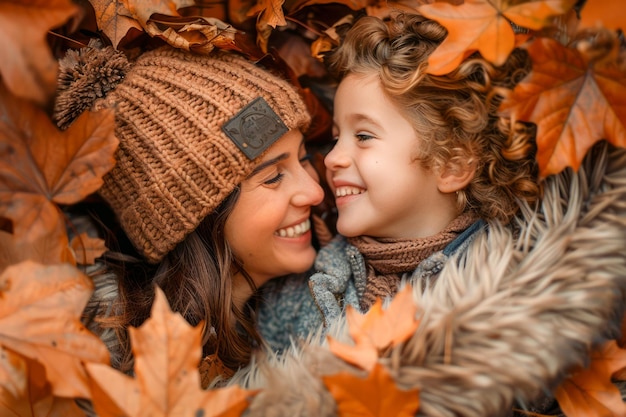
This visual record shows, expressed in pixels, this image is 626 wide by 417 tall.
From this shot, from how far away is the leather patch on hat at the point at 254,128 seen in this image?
1644 millimetres

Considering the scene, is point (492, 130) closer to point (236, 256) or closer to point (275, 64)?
point (275, 64)

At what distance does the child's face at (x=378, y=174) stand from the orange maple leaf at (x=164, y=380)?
751 mm

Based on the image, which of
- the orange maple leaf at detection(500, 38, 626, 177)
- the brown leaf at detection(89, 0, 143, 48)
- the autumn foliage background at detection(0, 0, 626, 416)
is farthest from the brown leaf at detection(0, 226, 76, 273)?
the orange maple leaf at detection(500, 38, 626, 177)

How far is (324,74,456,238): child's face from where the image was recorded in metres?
1.70

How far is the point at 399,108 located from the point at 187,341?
3.10 ft

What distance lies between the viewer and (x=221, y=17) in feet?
6.22

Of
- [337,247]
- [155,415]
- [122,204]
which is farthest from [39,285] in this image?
[337,247]

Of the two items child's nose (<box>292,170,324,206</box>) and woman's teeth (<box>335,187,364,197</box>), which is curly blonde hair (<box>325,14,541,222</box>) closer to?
woman's teeth (<box>335,187,364,197</box>)

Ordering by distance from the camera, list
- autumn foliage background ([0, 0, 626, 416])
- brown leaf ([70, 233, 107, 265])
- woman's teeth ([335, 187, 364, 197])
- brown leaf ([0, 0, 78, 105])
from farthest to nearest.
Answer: woman's teeth ([335, 187, 364, 197])
brown leaf ([70, 233, 107, 265])
autumn foliage background ([0, 0, 626, 416])
brown leaf ([0, 0, 78, 105])

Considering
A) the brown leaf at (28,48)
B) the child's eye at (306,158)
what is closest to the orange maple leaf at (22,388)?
the brown leaf at (28,48)

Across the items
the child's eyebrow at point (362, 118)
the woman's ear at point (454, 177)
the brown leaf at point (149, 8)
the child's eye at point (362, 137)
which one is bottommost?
the woman's ear at point (454, 177)

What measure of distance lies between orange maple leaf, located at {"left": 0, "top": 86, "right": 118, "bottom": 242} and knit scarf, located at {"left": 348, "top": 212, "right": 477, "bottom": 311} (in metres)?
0.87

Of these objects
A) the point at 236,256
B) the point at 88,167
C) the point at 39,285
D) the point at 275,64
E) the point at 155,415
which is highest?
the point at 275,64

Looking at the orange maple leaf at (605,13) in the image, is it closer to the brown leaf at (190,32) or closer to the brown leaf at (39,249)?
the brown leaf at (190,32)
